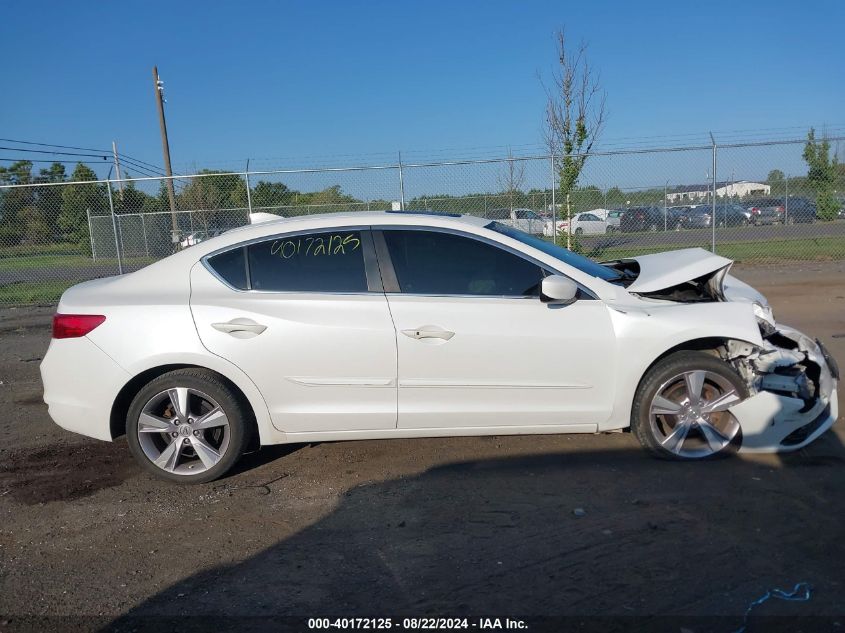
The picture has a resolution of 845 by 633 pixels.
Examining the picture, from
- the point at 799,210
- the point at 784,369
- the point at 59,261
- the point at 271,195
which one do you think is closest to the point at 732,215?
the point at 799,210

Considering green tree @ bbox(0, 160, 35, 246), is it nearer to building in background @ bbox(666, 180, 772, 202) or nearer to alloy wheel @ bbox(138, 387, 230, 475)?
alloy wheel @ bbox(138, 387, 230, 475)

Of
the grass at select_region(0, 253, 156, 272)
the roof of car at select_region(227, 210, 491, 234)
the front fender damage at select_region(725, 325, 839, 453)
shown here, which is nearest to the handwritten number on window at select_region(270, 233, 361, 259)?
the roof of car at select_region(227, 210, 491, 234)

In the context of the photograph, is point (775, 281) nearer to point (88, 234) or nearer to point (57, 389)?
point (57, 389)

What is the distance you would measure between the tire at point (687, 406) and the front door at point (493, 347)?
0.80 feet

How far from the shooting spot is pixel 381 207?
13211 millimetres

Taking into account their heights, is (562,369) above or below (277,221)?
below

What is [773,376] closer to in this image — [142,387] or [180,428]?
[180,428]

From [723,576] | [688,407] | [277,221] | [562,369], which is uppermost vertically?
[277,221]

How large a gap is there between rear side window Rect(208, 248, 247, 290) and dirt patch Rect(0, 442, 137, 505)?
5.05 ft

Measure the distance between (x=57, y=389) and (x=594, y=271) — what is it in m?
3.62

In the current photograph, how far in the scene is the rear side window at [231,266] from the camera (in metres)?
4.49

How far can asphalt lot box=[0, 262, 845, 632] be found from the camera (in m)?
3.07

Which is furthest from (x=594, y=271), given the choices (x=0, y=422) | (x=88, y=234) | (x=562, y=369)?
(x=88, y=234)

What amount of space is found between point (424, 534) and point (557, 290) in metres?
1.62
